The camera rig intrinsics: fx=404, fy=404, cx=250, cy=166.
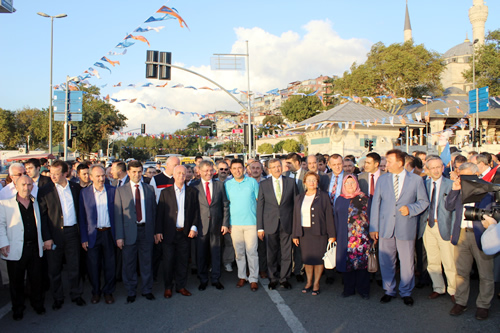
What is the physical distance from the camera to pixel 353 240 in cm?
593

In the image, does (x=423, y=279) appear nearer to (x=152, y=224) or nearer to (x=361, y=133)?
(x=152, y=224)

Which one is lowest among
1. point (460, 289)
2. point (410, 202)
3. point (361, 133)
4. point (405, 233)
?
point (460, 289)

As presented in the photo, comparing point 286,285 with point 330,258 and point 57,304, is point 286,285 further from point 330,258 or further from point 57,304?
point 57,304

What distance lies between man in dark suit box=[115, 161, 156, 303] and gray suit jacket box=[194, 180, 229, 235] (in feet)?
2.74

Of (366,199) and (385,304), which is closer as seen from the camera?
(385,304)

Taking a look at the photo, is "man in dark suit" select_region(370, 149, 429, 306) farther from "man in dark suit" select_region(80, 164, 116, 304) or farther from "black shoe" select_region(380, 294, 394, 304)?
"man in dark suit" select_region(80, 164, 116, 304)

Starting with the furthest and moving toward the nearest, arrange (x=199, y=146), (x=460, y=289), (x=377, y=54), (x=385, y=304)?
(x=199, y=146)
(x=377, y=54)
(x=385, y=304)
(x=460, y=289)

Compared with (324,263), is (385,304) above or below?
below

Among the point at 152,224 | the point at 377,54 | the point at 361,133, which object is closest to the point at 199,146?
the point at 377,54

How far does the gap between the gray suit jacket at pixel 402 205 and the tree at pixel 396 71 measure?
39.4 m

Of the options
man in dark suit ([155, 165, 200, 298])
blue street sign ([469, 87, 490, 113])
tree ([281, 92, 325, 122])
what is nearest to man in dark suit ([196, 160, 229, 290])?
man in dark suit ([155, 165, 200, 298])

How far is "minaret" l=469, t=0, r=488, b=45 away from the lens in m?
60.6

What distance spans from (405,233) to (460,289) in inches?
37.8

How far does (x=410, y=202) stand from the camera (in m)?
5.72
